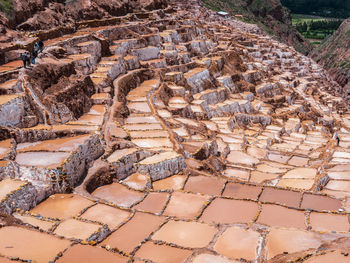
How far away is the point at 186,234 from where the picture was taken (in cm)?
1048

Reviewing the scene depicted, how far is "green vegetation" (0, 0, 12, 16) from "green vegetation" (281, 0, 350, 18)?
518 feet

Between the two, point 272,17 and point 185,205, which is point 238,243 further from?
point 272,17

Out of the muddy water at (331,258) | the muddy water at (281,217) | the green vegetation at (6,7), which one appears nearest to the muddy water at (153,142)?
the muddy water at (281,217)

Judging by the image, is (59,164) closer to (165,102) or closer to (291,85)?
(165,102)

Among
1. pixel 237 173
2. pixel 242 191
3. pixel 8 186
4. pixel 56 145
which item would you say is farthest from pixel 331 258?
pixel 237 173

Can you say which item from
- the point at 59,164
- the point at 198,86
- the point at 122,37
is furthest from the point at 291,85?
the point at 59,164

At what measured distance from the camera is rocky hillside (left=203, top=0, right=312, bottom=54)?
97250mm

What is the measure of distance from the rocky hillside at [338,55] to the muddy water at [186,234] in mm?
70324

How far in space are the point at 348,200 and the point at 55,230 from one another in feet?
33.3

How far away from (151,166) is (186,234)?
564cm

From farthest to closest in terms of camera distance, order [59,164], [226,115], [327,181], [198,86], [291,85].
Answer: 1. [291,85]
2. [198,86]
3. [226,115]
4. [327,181]
5. [59,164]

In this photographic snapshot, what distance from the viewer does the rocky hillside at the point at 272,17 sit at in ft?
319

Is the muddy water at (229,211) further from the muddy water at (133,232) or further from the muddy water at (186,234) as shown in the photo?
the muddy water at (133,232)

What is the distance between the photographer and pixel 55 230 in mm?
10672
